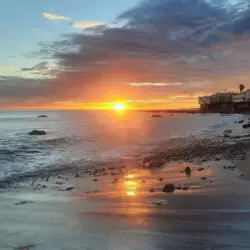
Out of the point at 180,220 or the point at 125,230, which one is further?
the point at 180,220

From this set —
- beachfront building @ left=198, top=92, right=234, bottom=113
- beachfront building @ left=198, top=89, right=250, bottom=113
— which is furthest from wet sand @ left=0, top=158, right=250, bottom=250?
beachfront building @ left=198, top=92, right=234, bottom=113

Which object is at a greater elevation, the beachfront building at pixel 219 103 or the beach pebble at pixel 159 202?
the beachfront building at pixel 219 103

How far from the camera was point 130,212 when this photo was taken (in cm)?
736

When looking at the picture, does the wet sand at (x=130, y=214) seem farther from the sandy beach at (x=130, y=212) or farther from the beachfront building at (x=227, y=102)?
the beachfront building at (x=227, y=102)

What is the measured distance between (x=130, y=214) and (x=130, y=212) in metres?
0.17

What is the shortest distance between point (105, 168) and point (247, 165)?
639 cm

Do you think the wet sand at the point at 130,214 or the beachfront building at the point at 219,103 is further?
the beachfront building at the point at 219,103


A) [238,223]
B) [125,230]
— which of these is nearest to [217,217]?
[238,223]

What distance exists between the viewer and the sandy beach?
→ 5.45 metres

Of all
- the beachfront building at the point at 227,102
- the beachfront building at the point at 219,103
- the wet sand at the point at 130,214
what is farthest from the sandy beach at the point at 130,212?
the beachfront building at the point at 219,103

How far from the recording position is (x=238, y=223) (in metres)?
6.07

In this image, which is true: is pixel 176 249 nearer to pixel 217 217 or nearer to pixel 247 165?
pixel 217 217

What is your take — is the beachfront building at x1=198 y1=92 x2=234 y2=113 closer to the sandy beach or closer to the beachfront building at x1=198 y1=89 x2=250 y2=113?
the beachfront building at x1=198 y1=89 x2=250 y2=113

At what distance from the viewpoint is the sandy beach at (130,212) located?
5453 mm
